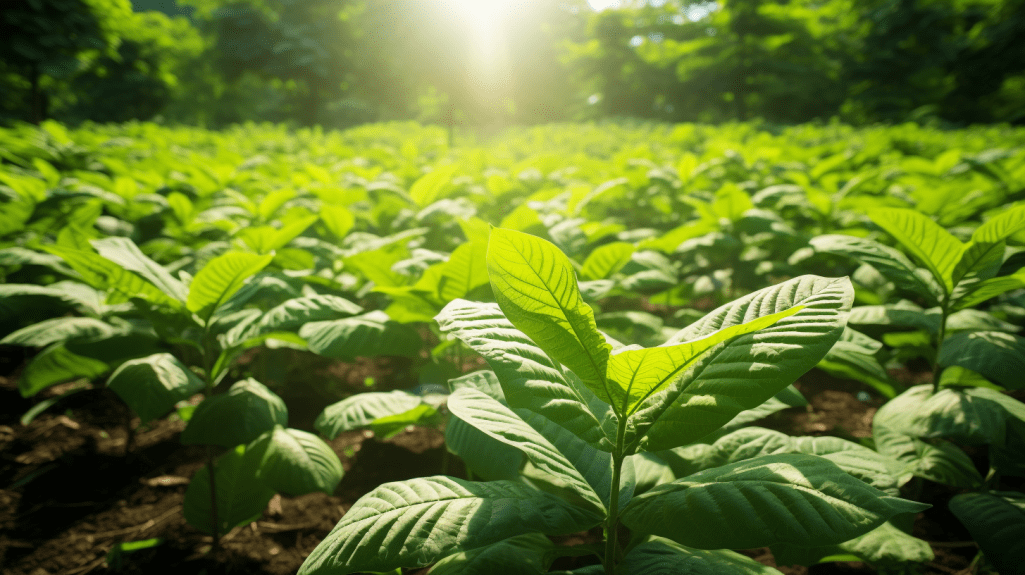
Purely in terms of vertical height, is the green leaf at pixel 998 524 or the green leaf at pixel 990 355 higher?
the green leaf at pixel 990 355

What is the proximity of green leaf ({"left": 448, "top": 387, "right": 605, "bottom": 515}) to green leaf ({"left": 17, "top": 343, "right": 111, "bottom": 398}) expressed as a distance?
4.40 ft

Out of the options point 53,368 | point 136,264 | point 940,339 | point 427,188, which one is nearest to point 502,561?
point 136,264

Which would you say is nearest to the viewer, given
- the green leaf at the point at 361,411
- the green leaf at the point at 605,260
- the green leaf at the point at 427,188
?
the green leaf at the point at 361,411

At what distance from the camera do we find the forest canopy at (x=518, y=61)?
11.9 m

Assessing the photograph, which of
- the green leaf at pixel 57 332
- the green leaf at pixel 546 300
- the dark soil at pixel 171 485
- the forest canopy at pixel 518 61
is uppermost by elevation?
the forest canopy at pixel 518 61

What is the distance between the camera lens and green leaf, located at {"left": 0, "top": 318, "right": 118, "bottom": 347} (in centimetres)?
129

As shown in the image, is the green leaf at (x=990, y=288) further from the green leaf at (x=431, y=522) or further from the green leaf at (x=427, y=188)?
the green leaf at (x=427, y=188)

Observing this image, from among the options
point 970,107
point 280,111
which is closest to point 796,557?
point 970,107

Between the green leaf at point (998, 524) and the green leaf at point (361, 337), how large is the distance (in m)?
1.33

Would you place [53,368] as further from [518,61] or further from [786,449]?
[518,61]

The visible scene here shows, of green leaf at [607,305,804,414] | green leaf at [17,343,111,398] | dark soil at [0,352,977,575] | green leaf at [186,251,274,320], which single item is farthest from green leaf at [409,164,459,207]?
green leaf at [607,305,804,414]

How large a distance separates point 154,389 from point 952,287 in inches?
75.9

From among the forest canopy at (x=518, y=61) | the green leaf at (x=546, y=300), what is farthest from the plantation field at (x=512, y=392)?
the forest canopy at (x=518, y=61)

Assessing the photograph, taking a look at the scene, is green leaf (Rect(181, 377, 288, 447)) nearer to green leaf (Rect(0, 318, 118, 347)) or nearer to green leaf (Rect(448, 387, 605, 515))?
green leaf (Rect(0, 318, 118, 347))
